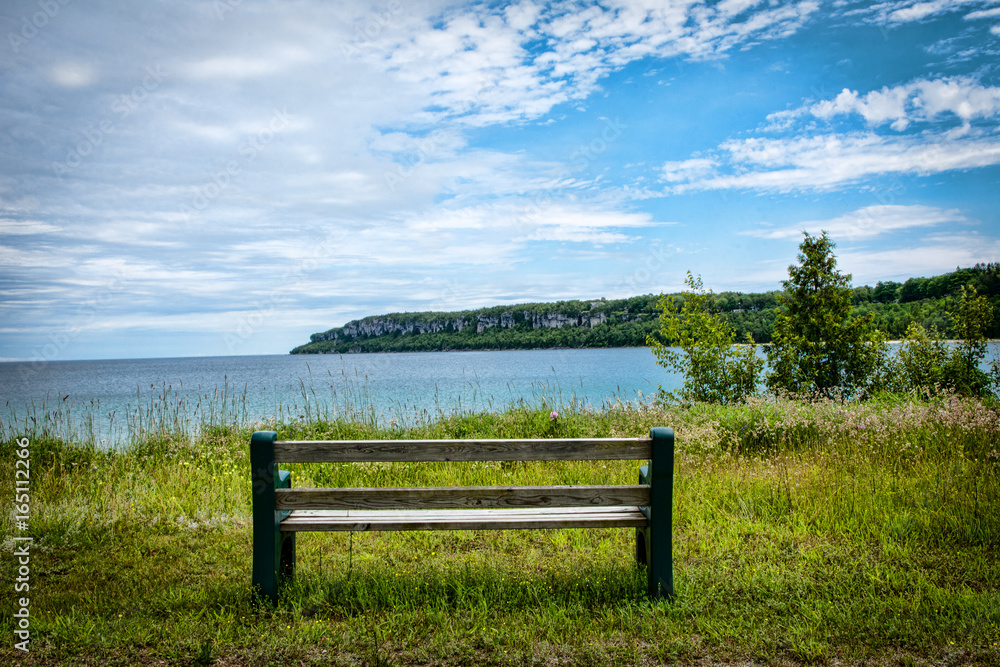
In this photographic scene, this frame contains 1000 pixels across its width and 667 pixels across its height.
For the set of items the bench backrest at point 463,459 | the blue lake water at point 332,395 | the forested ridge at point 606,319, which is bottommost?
→ the blue lake water at point 332,395

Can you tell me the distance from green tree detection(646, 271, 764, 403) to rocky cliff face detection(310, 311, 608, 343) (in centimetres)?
2087

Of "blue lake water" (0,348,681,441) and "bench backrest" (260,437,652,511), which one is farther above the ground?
"bench backrest" (260,437,652,511)

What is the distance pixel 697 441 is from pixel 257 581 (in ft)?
16.0

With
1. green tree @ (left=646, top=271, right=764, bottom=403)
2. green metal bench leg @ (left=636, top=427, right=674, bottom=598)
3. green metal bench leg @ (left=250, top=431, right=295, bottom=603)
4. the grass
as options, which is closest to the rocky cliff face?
green tree @ (left=646, top=271, right=764, bottom=403)

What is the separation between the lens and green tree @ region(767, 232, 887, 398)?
9.30m

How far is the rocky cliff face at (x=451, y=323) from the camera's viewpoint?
45372mm

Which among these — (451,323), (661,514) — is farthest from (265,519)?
(451,323)

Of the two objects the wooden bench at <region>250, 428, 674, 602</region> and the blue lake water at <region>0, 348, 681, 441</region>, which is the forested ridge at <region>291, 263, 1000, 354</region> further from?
the wooden bench at <region>250, 428, 674, 602</region>

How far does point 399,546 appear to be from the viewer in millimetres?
4348

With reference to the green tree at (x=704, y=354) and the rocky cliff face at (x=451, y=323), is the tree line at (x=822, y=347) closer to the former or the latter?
the green tree at (x=704, y=354)

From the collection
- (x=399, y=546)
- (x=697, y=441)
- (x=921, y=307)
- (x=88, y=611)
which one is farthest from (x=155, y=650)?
(x=921, y=307)

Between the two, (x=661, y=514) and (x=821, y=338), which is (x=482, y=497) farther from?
(x=821, y=338)

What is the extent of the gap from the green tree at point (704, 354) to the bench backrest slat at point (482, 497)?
23.3 ft

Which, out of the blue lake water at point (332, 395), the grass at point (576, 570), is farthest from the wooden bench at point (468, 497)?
the blue lake water at point (332, 395)
